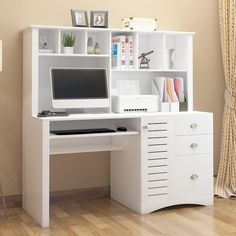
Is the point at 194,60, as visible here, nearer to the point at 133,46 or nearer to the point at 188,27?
the point at 188,27

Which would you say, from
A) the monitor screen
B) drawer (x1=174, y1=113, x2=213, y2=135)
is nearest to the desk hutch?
drawer (x1=174, y1=113, x2=213, y2=135)

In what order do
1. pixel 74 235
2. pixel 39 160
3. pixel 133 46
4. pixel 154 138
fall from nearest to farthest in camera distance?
pixel 74 235, pixel 39 160, pixel 154 138, pixel 133 46

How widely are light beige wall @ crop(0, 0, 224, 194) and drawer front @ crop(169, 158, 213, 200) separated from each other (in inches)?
30.0

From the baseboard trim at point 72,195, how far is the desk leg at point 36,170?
11cm

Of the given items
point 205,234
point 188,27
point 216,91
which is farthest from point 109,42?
point 205,234

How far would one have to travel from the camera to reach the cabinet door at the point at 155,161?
161 inches

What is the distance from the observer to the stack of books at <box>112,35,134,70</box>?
4.36m

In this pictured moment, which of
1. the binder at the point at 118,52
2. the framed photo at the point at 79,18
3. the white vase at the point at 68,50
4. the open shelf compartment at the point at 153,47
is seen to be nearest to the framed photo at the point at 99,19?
the framed photo at the point at 79,18

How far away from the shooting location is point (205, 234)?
11.8ft

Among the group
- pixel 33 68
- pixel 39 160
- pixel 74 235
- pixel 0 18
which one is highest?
pixel 0 18

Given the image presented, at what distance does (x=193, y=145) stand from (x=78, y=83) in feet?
3.59

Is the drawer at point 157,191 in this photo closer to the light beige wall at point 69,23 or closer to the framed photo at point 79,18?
the light beige wall at point 69,23

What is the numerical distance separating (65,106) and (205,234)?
4.92 ft

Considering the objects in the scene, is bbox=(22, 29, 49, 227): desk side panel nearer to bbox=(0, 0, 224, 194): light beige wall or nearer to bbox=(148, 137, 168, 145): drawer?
bbox=(0, 0, 224, 194): light beige wall
